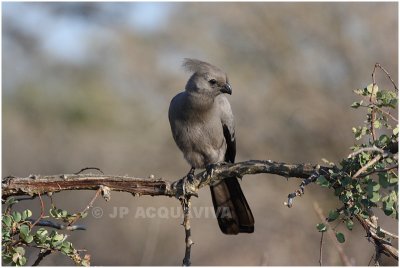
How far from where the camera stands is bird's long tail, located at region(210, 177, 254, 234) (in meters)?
5.89

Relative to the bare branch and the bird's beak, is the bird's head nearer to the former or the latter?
the bird's beak

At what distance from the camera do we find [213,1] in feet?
50.6

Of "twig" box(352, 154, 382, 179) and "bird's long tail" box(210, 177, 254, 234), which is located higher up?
"bird's long tail" box(210, 177, 254, 234)

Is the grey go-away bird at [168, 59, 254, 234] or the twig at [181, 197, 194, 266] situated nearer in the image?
the twig at [181, 197, 194, 266]

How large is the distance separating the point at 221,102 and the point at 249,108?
7.55 meters

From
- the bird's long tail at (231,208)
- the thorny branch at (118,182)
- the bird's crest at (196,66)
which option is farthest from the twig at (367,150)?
the bird's crest at (196,66)

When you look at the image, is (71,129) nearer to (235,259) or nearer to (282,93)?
(282,93)

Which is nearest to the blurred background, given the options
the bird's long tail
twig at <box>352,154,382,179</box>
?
the bird's long tail

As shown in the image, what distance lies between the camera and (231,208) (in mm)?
6027

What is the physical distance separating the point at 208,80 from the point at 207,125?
1.34ft

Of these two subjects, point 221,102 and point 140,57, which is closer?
point 221,102

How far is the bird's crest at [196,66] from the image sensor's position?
238 inches

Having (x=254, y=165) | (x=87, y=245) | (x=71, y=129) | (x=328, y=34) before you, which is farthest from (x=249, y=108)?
(x=254, y=165)

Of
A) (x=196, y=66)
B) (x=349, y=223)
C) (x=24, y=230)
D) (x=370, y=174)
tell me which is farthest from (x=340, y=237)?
(x=196, y=66)
